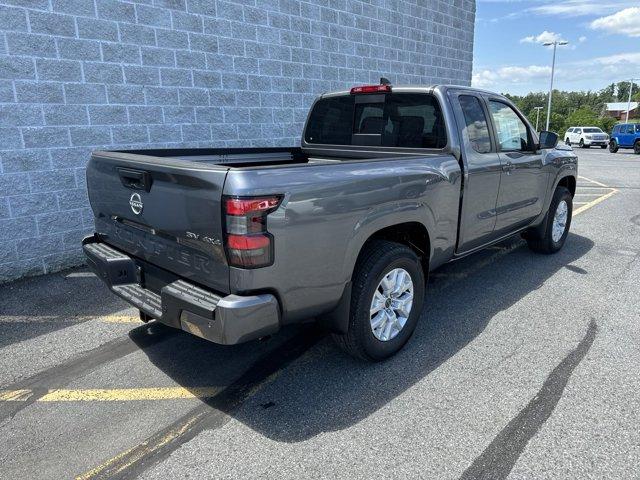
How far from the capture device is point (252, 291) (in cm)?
251

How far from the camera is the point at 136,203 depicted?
9.76 ft

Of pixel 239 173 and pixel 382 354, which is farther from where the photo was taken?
pixel 382 354

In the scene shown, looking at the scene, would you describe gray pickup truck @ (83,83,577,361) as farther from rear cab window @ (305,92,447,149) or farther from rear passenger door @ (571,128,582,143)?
rear passenger door @ (571,128,582,143)

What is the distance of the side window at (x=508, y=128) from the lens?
4543mm

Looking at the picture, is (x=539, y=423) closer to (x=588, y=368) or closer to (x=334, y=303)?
(x=588, y=368)

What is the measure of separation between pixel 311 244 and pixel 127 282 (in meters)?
1.36

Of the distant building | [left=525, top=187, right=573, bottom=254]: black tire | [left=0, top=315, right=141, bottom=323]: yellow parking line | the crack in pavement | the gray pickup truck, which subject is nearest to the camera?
the crack in pavement

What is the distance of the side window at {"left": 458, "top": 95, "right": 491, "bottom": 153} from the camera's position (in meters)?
4.06

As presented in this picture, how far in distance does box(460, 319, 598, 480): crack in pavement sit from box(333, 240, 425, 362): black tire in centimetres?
94

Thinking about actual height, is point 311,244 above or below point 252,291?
above

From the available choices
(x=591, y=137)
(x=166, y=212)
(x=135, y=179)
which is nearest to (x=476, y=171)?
(x=166, y=212)

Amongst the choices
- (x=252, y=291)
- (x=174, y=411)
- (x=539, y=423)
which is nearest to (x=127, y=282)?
(x=174, y=411)

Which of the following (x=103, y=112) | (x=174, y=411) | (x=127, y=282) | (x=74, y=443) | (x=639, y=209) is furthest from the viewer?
(x=639, y=209)

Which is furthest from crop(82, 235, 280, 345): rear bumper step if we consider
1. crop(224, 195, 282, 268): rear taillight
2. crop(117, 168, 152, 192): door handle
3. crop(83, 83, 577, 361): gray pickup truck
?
crop(117, 168, 152, 192): door handle
